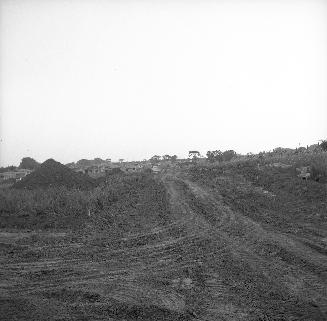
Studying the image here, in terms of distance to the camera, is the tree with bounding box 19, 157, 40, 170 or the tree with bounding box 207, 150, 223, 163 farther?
the tree with bounding box 19, 157, 40, 170

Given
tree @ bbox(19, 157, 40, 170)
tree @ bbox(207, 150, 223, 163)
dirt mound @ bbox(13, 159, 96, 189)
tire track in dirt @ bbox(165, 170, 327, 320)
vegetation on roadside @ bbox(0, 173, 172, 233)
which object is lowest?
tire track in dirt @ bbox(165, 170, 327, 320)

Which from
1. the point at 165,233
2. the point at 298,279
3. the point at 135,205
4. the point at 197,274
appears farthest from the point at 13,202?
the point at 298,279

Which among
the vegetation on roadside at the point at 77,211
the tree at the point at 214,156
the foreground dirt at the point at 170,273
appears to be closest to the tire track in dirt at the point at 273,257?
the foreground dirt at the point at 170,273

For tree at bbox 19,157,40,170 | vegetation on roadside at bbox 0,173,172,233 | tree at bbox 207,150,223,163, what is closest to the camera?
vegetation on roadside at bbox 0,173,172,233

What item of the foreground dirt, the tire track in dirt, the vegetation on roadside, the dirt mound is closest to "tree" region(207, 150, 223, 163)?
the dirt mound

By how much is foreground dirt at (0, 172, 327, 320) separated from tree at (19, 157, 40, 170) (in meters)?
33.3

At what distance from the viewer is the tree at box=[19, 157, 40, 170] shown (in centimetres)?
4134

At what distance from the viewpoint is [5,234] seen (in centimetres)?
1007

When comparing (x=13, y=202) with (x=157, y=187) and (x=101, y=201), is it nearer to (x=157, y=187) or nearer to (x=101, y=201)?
(x=101, y=201)

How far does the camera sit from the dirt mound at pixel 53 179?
19.6 m

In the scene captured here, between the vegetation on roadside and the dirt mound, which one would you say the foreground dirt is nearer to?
the vegetation on roadside

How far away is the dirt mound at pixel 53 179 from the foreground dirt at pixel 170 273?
956 cm

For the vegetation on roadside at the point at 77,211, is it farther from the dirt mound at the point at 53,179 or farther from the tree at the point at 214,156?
the tree at the point at 214,156

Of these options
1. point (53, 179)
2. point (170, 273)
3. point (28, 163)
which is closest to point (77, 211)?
point (170, 273)
